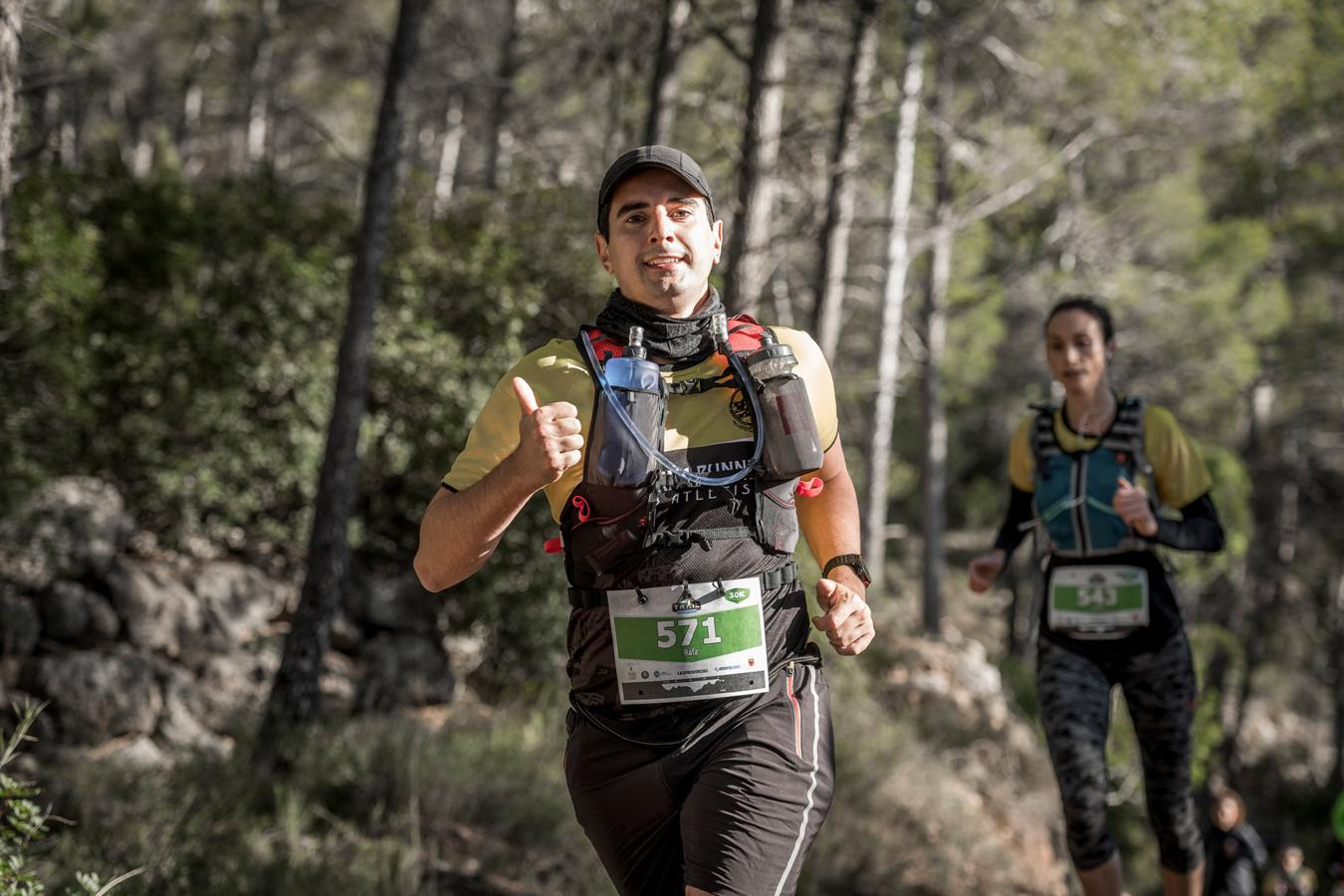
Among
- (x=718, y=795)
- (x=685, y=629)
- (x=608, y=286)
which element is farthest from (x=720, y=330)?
(x=608, y=286)

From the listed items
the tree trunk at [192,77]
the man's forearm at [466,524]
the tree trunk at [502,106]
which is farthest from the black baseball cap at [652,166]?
the tree trunk at [192,77]

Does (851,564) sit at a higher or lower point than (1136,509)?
lower

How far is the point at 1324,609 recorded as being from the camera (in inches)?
1015

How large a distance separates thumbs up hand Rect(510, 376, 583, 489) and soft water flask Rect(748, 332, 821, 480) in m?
0.43

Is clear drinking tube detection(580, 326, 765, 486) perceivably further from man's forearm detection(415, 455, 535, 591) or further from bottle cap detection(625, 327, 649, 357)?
man's forearm detection(415, 455, 535, 591)

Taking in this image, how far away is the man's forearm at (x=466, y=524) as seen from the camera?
2.29 metres

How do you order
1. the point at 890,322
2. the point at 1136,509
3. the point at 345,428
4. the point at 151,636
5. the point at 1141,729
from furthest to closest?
the point at 890,322 < the point at 151,636 < the point at 345,428 < the point at 1141,729 < the point at 1136,509

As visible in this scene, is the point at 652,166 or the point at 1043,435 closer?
the point at 652,166

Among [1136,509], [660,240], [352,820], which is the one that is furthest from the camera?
[352,820]

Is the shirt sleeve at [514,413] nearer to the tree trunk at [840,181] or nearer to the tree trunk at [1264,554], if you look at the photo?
the tree trunk at [840,181]

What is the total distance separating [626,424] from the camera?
230cm

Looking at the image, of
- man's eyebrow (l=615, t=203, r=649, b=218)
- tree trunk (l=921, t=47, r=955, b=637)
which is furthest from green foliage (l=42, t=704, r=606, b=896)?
tree trunk (l=921, t=47, r=955, b=637)

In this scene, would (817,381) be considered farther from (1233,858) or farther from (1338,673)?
(1338,673)

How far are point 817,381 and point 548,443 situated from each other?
802 mm
